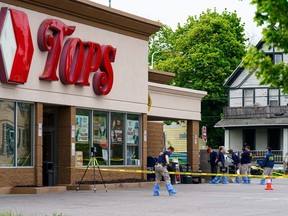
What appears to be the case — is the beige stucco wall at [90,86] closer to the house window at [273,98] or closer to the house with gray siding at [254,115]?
the house with gray siding at [254,115]

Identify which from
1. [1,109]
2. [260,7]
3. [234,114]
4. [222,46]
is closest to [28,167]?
[1,109]

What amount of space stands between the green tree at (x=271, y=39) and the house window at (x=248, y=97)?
58595 mm

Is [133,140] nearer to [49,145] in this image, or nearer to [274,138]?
[49,145]

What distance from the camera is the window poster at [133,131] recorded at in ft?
118

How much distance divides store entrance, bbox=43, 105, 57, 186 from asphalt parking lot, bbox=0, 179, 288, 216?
2.70 meters

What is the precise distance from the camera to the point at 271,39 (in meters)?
11.6

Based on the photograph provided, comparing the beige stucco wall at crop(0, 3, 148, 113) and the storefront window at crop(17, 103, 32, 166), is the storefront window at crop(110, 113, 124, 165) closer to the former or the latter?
the beige stucco wall at crop(0, 3, 148, 113)

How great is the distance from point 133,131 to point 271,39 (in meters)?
25.0

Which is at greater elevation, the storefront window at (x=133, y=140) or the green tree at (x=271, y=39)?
the green tree at (x=271, y=39)

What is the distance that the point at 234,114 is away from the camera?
68188 mm

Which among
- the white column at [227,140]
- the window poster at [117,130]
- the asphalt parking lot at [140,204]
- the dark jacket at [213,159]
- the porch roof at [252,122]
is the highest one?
the porch roof at [252,122]

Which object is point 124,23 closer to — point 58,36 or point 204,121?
point 58,36

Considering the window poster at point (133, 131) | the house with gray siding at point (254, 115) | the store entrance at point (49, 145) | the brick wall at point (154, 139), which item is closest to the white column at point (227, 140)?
the house with gray siding at point (254, 115)

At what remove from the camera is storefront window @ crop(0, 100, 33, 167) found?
28.0 m
